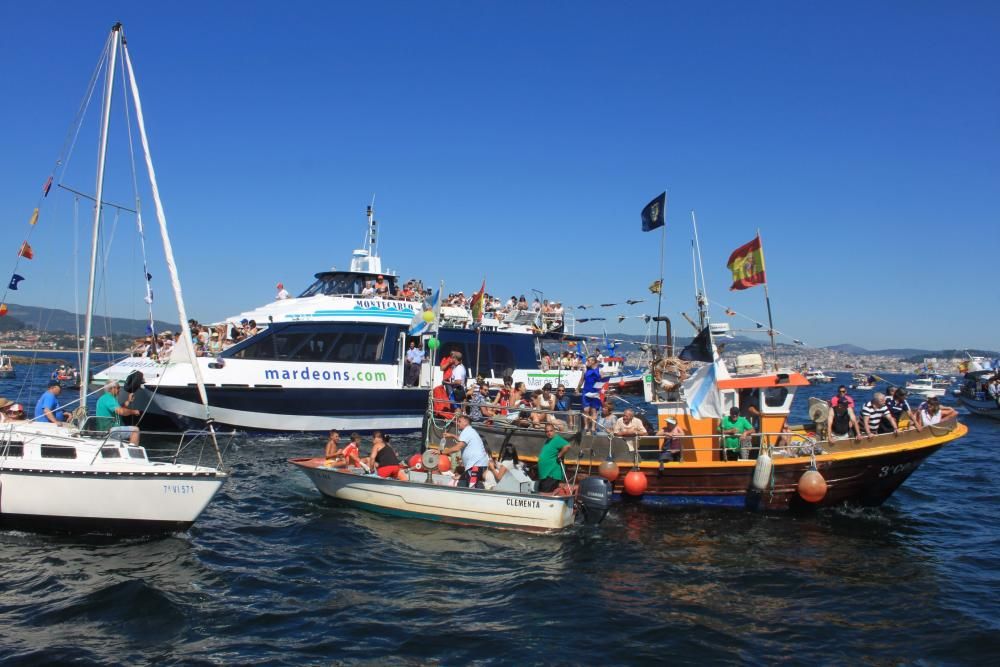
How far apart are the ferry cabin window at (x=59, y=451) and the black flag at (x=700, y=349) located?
12.3 metres

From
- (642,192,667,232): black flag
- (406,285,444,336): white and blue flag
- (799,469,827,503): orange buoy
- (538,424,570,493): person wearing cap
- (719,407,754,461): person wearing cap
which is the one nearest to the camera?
(538,424,570,493): person wearing cap

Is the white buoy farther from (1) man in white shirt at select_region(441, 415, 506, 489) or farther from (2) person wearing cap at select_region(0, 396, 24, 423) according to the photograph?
(2) person wearing cap at select_region(0, 396, 24, 423)

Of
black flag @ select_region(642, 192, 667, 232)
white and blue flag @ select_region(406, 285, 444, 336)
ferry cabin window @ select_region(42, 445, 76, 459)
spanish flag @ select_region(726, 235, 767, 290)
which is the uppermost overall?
black flag @ select_region(642, 192, 667, 232)

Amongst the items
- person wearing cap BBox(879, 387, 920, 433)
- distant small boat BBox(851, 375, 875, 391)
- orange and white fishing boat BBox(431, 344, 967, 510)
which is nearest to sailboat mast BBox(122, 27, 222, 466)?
orange and white fishing boat BBox(431, 344, 967, 510)

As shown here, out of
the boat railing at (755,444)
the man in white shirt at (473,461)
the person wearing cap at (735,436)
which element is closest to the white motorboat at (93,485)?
the man in white shirt at (473,461)

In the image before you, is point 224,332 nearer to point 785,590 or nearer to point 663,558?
point 663,558

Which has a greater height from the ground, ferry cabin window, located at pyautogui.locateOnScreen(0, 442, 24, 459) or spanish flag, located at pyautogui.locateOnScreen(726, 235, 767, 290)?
spanish flag, located at pyautogui.locateOnScreen(726, 235, 767, 290)

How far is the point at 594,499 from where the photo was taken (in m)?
12.4

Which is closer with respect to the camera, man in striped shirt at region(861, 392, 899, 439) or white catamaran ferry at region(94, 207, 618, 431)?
man in striped shirt at region(861, 392, 899, 439)

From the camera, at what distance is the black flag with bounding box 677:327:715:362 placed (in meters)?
15.7

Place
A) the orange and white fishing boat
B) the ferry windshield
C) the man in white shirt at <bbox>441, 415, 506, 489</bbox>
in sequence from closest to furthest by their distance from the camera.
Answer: the man in white shirt at <bbox>441, 415, 506, 489</bbox>
the orange and white fishing boat
the ferry windshield

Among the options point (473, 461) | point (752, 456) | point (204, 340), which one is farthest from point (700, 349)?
point (204, 340)

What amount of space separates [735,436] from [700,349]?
7.93 ft

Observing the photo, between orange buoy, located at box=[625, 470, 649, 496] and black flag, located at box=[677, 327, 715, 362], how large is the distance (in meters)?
3.34
